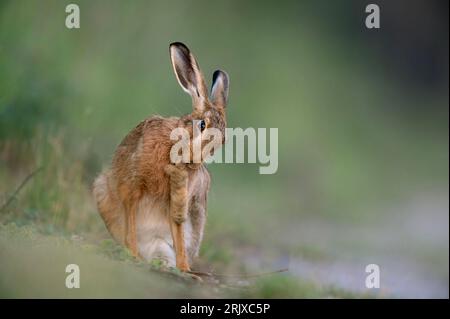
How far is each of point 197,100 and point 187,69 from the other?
0.26 m

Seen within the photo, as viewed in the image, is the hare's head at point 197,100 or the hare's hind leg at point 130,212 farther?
the hare's hind leg at point 130,212

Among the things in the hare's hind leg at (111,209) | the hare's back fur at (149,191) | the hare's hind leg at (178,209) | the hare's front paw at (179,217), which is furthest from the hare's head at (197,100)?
the hare's hind leg at (111,209)

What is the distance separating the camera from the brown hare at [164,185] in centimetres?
770

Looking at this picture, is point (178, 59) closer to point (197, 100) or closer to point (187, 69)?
point (187, 69)

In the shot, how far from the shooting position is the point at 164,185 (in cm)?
786

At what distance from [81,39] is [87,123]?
1966mm

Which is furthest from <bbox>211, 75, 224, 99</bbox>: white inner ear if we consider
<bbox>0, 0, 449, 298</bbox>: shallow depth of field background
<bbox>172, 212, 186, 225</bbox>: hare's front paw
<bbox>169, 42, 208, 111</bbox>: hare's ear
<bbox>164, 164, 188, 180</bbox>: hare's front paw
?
<bbox>0, 0, 449, 298</bbox>: shallow depth of field background

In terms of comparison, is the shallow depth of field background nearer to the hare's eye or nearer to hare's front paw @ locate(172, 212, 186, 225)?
hare's front paw @ locate(172, 212, 186, 225)

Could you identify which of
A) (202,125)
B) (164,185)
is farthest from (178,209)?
(202,125)

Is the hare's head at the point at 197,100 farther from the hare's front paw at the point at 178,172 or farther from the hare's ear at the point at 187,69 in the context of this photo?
the hare's front paw at the point at 178,172

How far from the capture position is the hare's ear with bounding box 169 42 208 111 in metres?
7.71

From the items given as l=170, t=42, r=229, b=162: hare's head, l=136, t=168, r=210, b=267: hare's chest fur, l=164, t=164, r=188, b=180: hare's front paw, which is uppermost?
l=170, t=42, r=229, b=162: hare's head
